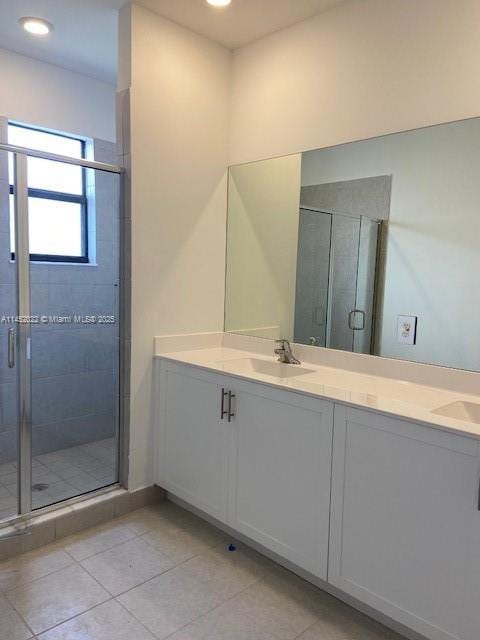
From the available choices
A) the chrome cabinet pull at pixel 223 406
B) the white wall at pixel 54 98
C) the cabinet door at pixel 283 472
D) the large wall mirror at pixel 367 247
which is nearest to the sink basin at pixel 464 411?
the large wall mirror at pixel 367 247

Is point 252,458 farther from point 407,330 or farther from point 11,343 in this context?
point 11,343

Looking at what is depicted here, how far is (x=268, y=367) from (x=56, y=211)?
1.37 meters

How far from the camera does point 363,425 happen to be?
5.58 feet

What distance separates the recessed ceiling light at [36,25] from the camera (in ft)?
8.27

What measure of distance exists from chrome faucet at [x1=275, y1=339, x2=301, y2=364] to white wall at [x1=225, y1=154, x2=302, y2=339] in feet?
0.49

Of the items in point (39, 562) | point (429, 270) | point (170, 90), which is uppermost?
point (170, 90)

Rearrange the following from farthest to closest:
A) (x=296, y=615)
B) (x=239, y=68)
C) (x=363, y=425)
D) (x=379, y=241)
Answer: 1. (x=239, y=68)
2. (x=379, y=241)
3. (x=296, y=615)
4. (x=363, y=425)

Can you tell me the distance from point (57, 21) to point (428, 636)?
10.8 ft

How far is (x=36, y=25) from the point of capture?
2568 millimetres

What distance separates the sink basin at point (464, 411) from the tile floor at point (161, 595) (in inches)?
33.7

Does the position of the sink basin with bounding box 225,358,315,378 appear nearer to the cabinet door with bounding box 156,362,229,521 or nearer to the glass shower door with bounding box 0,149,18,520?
the cabinet door with bounding box 156,362,229,521

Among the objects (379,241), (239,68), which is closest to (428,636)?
(379,241)

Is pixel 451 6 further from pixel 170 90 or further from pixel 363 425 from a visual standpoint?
pixel 363 425

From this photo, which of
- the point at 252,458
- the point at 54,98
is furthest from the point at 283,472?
the point at 54,98
